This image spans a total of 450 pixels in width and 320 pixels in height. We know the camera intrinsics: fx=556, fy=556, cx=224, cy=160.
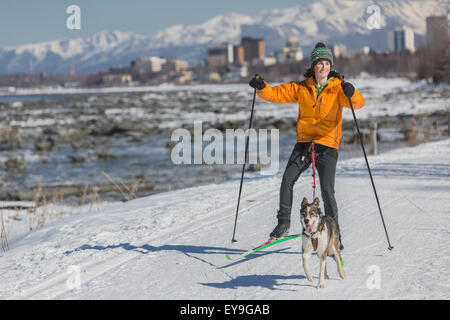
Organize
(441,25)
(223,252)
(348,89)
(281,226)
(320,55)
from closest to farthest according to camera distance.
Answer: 1. (348,89)
2. (320,55)
3. (281,226)
4. (223,252)
5. (441,25)

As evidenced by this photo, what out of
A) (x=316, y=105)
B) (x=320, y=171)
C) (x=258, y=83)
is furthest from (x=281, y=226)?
(x=258, y=83)

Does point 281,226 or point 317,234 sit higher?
point 317,234

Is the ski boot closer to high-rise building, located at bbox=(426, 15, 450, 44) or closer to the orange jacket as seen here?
the orange jacket

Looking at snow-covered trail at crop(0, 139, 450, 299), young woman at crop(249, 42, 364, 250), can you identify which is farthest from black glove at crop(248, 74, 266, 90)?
snow-covered trail at crop(0, 139, 450, 299)

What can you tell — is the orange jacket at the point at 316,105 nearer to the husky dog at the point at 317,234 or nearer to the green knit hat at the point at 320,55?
the green knit hat at the point at 320,55

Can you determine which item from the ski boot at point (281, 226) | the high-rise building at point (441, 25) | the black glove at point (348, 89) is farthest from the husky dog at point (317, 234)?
the high-rise building at point (441, 25)

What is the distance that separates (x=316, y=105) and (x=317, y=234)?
124 cm

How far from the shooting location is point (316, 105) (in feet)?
15.6

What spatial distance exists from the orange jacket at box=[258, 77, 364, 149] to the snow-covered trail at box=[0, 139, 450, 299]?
1.15 metres

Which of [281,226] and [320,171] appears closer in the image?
[320,171]

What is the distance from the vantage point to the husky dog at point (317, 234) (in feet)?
13.2

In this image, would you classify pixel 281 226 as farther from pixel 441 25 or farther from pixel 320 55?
pixel 441 25

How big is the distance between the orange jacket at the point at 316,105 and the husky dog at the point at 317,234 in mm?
878
